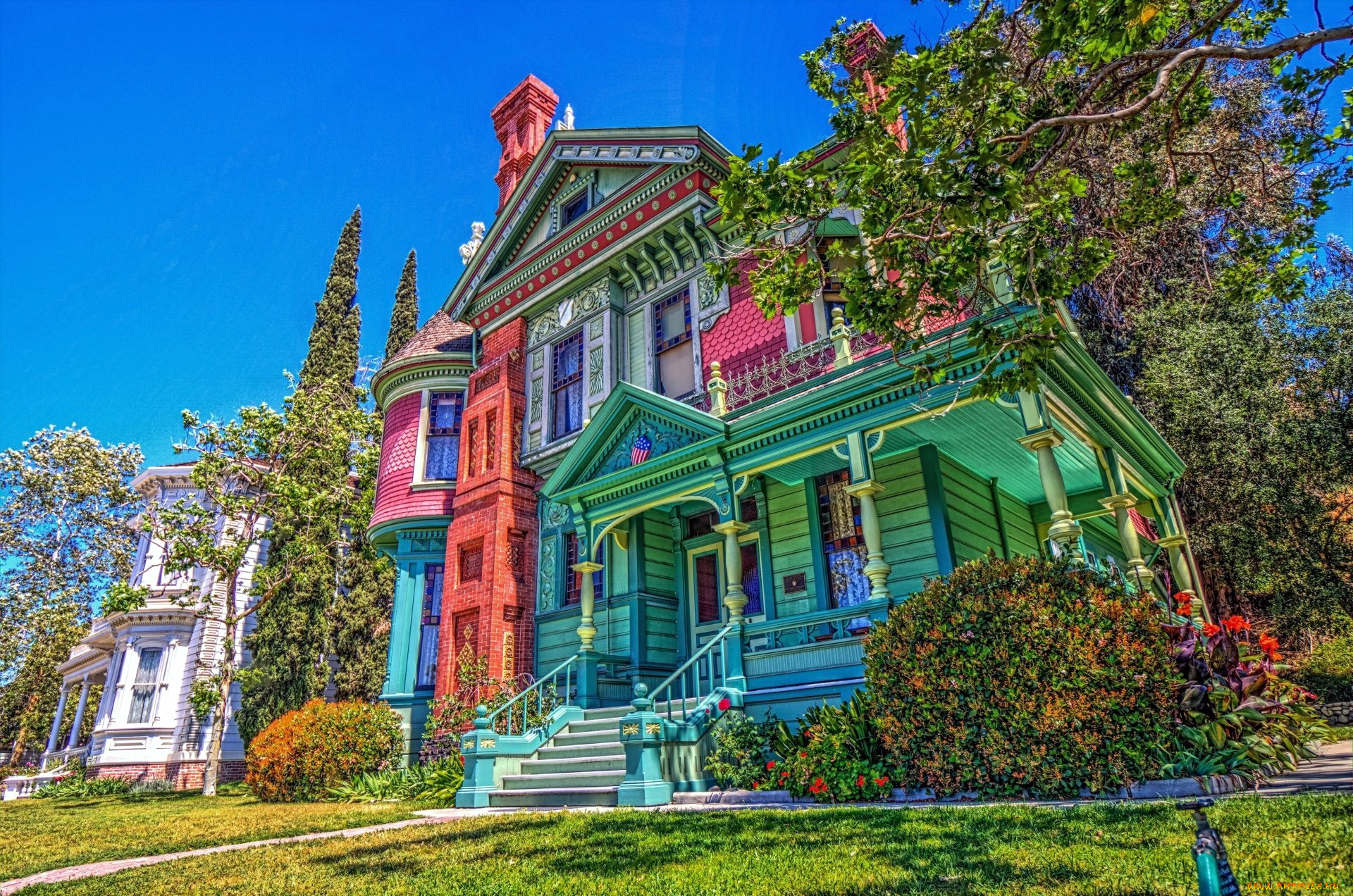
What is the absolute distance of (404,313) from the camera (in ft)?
113

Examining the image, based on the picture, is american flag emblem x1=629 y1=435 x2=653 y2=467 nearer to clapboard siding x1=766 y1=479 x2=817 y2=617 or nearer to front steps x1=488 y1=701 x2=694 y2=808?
clapboard siding x1=766 y1=479 x2=817 y2=617

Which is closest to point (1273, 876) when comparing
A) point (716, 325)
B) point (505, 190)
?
point (716, 325)

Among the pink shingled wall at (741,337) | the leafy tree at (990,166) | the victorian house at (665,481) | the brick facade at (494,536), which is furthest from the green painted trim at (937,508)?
the brick facade at (494,536)

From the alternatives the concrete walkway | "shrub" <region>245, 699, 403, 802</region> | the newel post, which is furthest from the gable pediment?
"shrub" <region>245, 699, 403, 802</region>

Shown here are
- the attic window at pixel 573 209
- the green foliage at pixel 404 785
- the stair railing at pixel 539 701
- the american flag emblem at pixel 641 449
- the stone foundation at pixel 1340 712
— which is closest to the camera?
the stair railing at pixel 539 701

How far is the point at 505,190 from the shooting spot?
2217 centimetres

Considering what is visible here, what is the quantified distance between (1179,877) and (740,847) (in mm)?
2802

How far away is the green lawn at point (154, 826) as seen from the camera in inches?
324

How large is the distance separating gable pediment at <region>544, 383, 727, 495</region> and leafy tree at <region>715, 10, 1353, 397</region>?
517 centimetres

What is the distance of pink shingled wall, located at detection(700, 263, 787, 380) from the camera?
46.2 feet

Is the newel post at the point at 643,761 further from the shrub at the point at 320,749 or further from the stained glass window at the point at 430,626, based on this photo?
the stained glass window at the point at 430,626

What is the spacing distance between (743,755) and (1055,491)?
16.0 ft

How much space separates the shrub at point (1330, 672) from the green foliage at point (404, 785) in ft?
57.7

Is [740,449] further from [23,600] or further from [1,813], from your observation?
[23,600]
